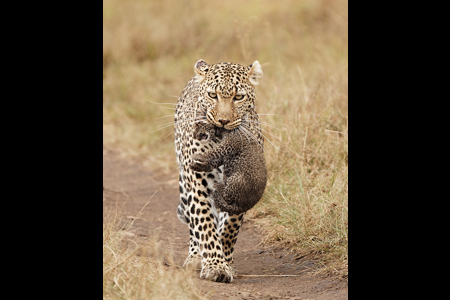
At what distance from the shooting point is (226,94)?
16.9 feet

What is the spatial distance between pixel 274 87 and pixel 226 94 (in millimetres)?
3661

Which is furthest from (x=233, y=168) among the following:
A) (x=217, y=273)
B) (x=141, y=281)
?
(x=141, y=281)

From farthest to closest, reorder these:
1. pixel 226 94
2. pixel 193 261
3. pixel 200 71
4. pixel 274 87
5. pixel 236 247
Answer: pixel 274 87, pixel 236 247, pixel 193 261, pixel 200 71, pixel 226 94

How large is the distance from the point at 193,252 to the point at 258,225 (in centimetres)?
134

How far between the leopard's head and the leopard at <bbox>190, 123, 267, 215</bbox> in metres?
0.13

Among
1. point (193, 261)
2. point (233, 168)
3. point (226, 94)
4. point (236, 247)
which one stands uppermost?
point (226, 94)

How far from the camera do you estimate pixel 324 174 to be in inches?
275

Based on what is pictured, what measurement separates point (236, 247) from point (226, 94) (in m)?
2.12

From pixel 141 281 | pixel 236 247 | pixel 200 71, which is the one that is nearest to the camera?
pixel 141 281

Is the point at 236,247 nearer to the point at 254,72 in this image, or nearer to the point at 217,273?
the point at 217,273

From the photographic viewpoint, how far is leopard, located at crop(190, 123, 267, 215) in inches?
201

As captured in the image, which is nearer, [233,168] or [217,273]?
[233,168]

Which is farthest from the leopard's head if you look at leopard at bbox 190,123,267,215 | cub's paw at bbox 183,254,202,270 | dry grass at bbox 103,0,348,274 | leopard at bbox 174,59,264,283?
cub's paw at bbox 183,254,202,270

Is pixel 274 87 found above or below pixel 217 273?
above
